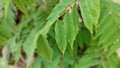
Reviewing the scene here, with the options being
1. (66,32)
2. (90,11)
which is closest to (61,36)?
(66,32)

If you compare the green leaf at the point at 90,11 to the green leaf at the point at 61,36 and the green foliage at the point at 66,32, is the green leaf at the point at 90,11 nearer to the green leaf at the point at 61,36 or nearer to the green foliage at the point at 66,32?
the green foliage at the point at 66,32

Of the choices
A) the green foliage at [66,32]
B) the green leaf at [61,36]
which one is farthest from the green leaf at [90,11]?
the green leaf at [61,36]

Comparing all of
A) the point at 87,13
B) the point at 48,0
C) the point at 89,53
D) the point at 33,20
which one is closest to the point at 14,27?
the point at 33,20

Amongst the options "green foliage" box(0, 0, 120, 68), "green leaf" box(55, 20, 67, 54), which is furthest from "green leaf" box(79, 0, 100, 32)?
"green leaf" box(55, 20, 67, 54)

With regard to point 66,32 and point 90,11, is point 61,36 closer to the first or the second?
point 66,32

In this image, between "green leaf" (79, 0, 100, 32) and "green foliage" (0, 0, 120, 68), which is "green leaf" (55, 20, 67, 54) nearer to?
"green foliage" (0, 0, 120, 68)

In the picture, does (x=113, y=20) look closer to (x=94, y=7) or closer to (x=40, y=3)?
(x=94, y=7)
